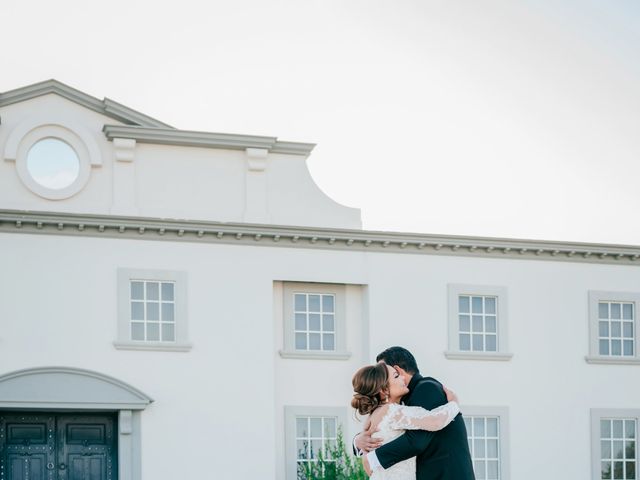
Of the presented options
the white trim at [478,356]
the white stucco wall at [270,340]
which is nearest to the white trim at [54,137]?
the white stucco wall at [270,340]

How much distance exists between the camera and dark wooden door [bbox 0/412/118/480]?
19953 mm

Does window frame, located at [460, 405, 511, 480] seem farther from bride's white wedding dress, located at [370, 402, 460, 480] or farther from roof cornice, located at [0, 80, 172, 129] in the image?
bride's white wedding dress, located at [370, 402, 460, 480]

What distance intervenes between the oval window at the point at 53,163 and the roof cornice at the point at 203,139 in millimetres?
780

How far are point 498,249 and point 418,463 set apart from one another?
16.1 m

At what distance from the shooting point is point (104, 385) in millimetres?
19906

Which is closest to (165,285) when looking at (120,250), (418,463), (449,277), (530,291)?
(120,250)

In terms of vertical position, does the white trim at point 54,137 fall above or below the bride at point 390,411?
above

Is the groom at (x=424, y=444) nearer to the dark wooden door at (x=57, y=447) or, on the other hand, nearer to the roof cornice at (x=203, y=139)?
the dark wooden door at (x=57, y=447)

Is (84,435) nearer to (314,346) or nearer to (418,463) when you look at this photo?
(314,346)

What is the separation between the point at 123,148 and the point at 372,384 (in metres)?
14.5

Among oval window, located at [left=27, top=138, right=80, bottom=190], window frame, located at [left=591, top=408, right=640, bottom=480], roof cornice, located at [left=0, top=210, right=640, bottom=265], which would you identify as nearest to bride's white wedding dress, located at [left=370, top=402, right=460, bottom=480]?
roof cornice, located at [left=0, top=210, right=640, bottom=265]

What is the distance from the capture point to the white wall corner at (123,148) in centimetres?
2064

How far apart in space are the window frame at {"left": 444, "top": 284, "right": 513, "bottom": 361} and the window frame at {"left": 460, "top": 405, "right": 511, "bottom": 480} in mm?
964

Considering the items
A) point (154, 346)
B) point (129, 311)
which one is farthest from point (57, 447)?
point (129, 311)
